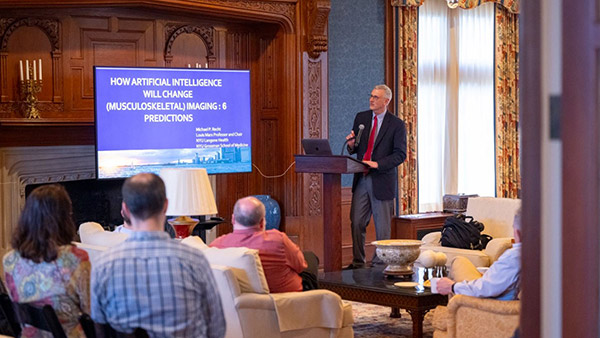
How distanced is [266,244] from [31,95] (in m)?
3.45

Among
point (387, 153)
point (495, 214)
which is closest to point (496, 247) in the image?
point (495, 214)

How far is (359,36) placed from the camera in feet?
30.0

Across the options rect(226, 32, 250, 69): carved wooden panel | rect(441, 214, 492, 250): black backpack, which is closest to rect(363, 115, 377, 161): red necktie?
rect(441, 214, 492, 250): black backpack

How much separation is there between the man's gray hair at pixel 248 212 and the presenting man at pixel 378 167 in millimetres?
2689

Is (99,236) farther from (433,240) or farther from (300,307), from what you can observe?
(433,240)

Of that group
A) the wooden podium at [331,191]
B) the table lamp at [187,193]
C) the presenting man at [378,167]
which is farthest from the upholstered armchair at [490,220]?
the table lamp at [187,193]

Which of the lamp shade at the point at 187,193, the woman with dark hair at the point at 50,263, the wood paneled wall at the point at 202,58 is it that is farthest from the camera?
the wood paneled wall at the point at 202,58

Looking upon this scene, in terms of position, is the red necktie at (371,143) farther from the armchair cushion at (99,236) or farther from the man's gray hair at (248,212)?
the man's gray hair at (248,212)

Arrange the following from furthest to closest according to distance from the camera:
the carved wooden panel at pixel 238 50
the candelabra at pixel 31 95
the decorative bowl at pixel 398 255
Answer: the carved wooden panel at pixel 238 50, the candelabra at pixel 31 95, the decorative bowl at pixel 398 255

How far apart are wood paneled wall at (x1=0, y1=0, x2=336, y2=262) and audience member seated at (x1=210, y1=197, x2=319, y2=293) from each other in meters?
3.11

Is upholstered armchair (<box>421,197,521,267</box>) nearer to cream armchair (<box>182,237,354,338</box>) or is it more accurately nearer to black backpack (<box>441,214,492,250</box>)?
black backpack (<box>441,214,492,250</box>)

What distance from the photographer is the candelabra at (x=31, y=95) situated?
7.34m

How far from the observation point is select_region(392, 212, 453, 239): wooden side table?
913cm

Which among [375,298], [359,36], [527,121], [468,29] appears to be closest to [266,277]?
[375,298]
